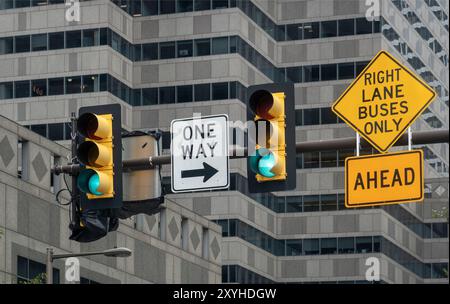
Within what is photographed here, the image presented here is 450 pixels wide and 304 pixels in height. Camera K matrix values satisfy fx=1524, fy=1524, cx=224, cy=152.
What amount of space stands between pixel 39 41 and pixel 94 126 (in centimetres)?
8436

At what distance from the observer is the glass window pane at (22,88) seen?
341 feet

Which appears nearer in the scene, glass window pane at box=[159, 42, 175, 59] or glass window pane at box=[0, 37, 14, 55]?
glass window pane at box=[0, 37, 14, 55]

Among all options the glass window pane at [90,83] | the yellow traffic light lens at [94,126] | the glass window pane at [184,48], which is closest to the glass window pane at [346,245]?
the glass window pane at [184,48]

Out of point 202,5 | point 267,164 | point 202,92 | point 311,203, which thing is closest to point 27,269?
point 267,164

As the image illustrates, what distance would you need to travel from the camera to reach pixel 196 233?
256ft

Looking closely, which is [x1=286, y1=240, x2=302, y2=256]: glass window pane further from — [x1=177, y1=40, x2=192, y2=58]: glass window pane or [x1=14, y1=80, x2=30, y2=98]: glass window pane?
[x1=14, y1=80, x2=30, y2=98]: glass window pane

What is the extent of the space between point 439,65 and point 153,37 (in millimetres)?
30130

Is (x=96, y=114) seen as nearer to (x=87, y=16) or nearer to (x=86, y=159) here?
(x=86, y=159)

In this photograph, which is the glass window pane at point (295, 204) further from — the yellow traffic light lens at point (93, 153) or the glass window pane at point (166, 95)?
the yellow traffic light lens at point (93, 153)

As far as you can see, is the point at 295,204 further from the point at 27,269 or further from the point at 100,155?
the point at 100,155

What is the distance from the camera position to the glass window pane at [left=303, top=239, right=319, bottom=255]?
374ft

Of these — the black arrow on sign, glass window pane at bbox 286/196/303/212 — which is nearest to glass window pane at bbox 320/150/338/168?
glass window pane at bbox 286/196/303/212

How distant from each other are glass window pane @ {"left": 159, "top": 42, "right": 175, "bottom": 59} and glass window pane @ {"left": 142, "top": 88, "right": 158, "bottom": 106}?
2.56 m
